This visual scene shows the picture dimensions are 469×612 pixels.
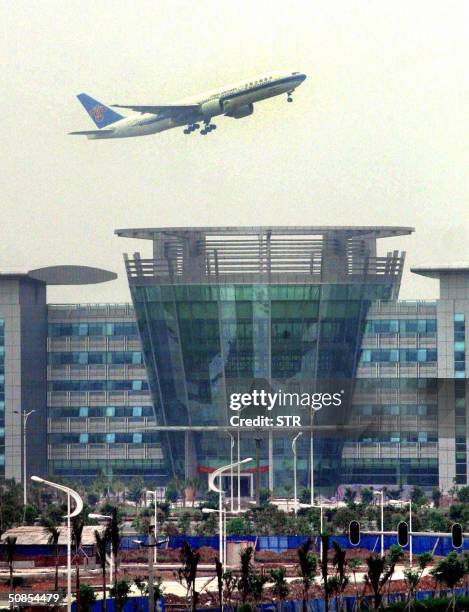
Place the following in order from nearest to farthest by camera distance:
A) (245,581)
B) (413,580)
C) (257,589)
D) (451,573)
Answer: (245,581) < (257,589) < (451,573) < (413,580)

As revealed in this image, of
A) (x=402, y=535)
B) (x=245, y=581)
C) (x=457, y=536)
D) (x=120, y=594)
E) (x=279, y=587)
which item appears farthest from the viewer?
(x=279, y=587)

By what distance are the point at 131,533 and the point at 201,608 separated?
5747cm

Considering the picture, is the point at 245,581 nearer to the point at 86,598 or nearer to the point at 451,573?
the point at 86,598

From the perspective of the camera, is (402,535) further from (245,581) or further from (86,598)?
(86,598)

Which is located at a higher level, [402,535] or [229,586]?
[402,535]

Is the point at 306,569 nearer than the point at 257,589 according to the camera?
No

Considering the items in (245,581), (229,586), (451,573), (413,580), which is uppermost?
(451,573)

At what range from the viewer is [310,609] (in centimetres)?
12619

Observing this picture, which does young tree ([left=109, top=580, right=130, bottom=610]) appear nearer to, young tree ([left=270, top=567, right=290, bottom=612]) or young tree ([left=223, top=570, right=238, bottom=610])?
young tree ([left=223, top=570, right=238, bottom=610])

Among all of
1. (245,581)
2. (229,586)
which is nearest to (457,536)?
(245,581)

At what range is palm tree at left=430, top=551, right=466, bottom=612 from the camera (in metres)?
126

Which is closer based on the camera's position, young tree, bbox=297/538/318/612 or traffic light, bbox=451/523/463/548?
traffic light, bbox=451/523/463/548

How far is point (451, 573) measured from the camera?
12750 centimetres

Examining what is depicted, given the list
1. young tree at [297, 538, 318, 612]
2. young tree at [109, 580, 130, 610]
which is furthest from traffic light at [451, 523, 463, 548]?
young tree at [109, 580, 130, 610]
